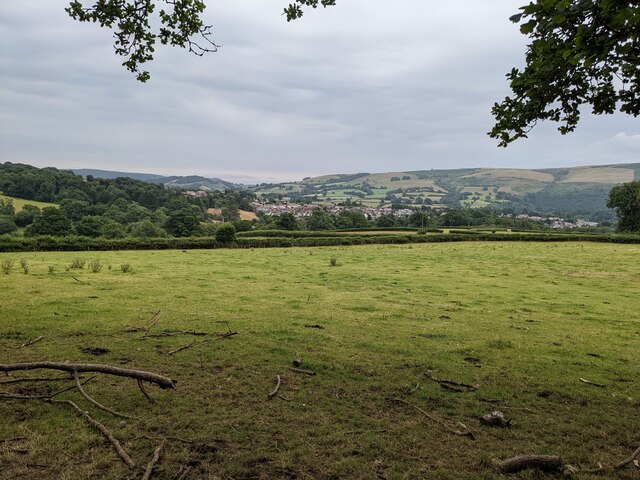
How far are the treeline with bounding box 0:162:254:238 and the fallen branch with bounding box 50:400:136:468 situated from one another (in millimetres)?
60593

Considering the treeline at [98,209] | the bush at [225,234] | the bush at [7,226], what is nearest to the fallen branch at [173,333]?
the bush at [225,234]

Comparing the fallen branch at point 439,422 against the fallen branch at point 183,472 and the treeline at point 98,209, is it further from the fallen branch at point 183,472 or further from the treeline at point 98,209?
the treeline at point 98,209

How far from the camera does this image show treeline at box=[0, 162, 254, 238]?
6309 cm

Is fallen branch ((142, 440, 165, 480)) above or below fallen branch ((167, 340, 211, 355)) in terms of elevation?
above

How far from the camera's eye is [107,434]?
4871 millimetres

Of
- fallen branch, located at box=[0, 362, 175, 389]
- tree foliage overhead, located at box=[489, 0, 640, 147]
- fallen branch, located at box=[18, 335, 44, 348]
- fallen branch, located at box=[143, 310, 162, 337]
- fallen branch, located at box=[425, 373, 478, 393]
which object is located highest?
tree foliage overhead, located at box=[489, 0, 640, 147]

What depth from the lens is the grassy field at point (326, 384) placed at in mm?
4699

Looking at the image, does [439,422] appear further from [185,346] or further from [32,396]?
[32,396]

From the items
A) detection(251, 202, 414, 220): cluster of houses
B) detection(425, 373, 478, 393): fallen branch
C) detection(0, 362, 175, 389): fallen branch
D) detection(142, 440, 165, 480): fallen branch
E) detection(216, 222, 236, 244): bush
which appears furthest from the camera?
detection(251, 202, 414, 220): cluster of houses

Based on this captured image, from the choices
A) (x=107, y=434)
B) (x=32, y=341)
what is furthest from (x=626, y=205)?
(x=107, y=434)

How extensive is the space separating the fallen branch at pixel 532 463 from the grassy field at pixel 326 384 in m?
0.14

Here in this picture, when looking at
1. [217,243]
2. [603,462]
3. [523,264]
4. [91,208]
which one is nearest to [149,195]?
[91,208]

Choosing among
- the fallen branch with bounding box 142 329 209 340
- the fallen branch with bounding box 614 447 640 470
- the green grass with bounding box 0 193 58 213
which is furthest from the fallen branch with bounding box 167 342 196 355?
Answer: the green grass with bounding box 0 193 58 213

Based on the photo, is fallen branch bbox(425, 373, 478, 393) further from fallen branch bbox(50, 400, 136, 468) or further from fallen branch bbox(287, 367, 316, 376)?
fallen branch bbox(50, 400, 136, 468)
